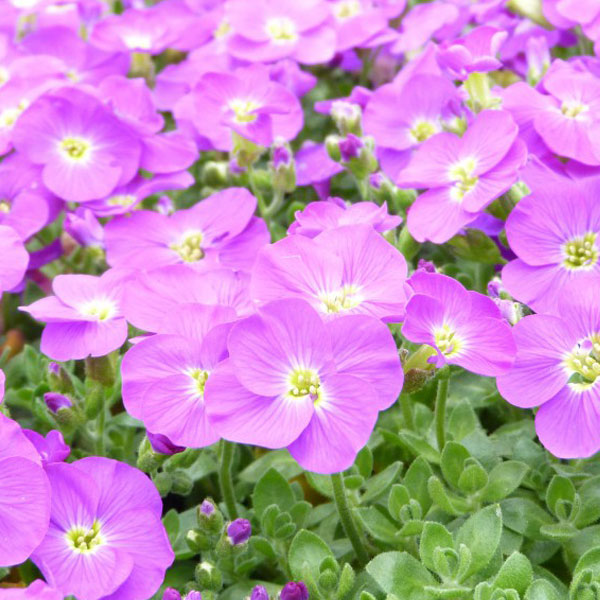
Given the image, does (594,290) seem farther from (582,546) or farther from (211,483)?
(211,483)

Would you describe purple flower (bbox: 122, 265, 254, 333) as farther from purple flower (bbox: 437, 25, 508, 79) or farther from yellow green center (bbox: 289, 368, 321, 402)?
purple flower (bbox: 437, 25, 508, 79)

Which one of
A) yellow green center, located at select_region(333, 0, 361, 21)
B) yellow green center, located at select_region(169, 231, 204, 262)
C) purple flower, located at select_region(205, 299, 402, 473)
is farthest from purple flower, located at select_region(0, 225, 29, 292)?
yellow green center, located at select_region(333, 0, 361, 21)

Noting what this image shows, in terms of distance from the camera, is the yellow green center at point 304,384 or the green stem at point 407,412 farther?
the green stem at point 407,412

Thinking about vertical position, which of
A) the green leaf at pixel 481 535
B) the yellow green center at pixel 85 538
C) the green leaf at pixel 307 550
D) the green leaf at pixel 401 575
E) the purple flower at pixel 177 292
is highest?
the purple flower at pixel 177 292

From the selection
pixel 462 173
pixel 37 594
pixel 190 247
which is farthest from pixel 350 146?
pixel 37 594

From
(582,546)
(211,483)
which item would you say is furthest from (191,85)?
(582,546)

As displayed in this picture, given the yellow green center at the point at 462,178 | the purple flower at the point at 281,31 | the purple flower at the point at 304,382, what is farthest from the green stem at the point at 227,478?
the purple flower at the point at 281,31

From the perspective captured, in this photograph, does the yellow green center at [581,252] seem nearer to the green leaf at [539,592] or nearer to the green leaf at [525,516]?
the green leaf at [525,516]
